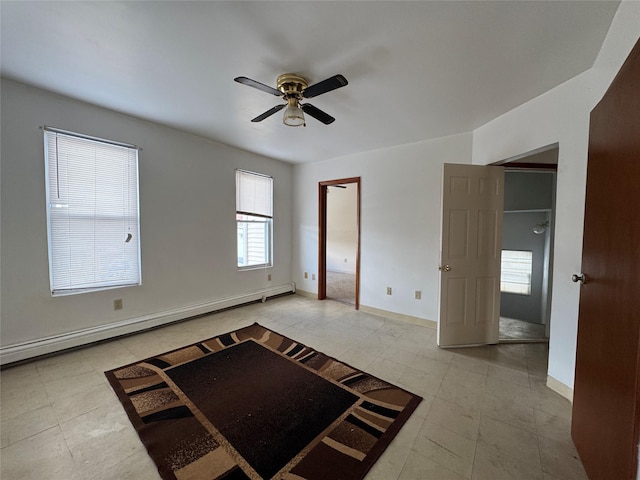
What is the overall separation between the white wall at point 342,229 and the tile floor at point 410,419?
15.1ft

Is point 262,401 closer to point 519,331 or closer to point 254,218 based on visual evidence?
point 254,218

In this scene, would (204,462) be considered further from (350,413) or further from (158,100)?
(158,100)

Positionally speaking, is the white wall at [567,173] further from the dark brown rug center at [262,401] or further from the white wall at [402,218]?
the dark brown rug center at [262,401]

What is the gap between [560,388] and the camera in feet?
6.51

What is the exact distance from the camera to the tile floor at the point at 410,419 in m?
1.35

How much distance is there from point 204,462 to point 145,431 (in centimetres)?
50

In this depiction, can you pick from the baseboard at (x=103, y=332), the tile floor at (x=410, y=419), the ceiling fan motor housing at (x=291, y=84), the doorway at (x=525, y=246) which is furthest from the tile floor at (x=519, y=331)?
the baseboard at (x=103, y=332)

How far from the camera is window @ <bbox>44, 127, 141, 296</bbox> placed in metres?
2.42

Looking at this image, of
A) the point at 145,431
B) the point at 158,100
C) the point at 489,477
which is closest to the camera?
the point at 489,477

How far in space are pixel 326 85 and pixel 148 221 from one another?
8.55ft

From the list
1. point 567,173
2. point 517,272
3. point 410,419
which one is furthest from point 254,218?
point 517,272

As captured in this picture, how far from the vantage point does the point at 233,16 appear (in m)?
1.44

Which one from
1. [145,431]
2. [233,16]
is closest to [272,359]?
[145,431]

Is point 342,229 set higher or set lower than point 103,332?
higher
